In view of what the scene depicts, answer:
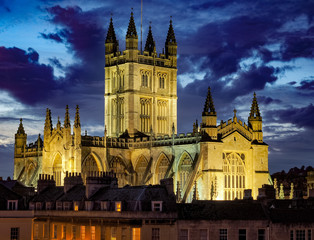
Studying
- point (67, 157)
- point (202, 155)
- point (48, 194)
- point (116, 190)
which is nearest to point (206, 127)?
point (202, 155)

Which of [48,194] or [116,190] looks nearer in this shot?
[116,190]

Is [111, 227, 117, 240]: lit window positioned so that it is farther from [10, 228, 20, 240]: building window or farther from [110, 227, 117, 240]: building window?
[10, 228, 20, 240]: building window

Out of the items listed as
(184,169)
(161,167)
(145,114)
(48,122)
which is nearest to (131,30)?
(145,114)

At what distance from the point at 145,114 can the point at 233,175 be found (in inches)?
904

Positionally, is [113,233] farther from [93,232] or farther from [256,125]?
[256,125]

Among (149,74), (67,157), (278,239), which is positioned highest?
(149,74)

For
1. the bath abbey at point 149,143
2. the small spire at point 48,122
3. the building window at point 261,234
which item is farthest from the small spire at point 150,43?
the building window at point 261,234

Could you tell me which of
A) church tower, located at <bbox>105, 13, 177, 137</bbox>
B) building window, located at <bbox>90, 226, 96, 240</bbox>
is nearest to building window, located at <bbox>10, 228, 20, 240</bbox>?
building window, located at <bbox>90, 226, 96, 240</bbox>

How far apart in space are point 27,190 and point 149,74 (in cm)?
3912

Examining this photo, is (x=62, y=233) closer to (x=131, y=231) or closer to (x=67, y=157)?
(x=131, y=231)

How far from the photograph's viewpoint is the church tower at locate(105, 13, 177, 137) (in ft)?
409

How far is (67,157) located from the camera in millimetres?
111250

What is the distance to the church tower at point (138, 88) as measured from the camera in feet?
409

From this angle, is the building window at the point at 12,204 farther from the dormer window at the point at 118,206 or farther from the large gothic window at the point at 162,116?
the large gothic window at the point at 162,116
